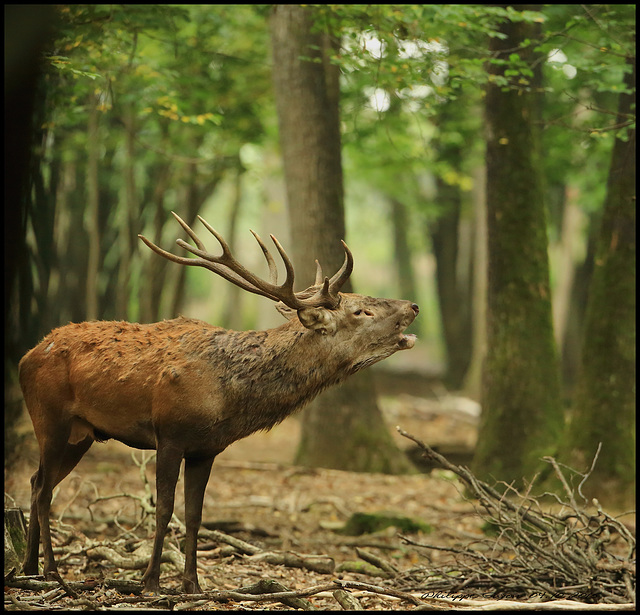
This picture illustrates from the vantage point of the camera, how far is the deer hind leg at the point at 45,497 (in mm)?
5676

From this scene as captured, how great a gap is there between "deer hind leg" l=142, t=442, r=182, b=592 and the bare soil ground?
1.42 ft

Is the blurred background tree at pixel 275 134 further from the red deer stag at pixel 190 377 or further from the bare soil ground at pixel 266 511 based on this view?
the bare soil ground at pixel 266 511

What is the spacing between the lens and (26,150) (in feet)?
18.6

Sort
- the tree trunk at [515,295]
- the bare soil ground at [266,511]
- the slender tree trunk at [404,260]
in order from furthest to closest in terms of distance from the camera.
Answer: the slender tree trunk at [404,260], the tree trunk at [515,295], the bare soil ground at [266,511]

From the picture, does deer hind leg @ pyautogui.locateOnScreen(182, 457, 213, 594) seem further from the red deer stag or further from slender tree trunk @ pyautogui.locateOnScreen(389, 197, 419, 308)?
slender tree trunk @ pyautogui.locateOnScreen(389, 197, 419, 308)

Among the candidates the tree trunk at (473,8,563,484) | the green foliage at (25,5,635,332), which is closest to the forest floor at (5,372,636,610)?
the tree trunk at (473,8,563,484)

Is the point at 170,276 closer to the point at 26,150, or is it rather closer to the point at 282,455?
the point at 282,455

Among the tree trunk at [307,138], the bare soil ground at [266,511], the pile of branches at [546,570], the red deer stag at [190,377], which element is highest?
the tree trunk at [307,138]

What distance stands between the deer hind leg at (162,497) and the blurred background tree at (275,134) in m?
1.84

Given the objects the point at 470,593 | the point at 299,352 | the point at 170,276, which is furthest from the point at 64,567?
the point at 170,276

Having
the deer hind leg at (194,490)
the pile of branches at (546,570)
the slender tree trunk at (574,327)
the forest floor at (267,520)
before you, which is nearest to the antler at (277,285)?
the pile of branches at (546,570)

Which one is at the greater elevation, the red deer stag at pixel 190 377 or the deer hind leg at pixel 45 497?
the red deer stag at pixel 190 377

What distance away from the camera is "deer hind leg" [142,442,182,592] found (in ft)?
17.4

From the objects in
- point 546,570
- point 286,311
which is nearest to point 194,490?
point 286,311
